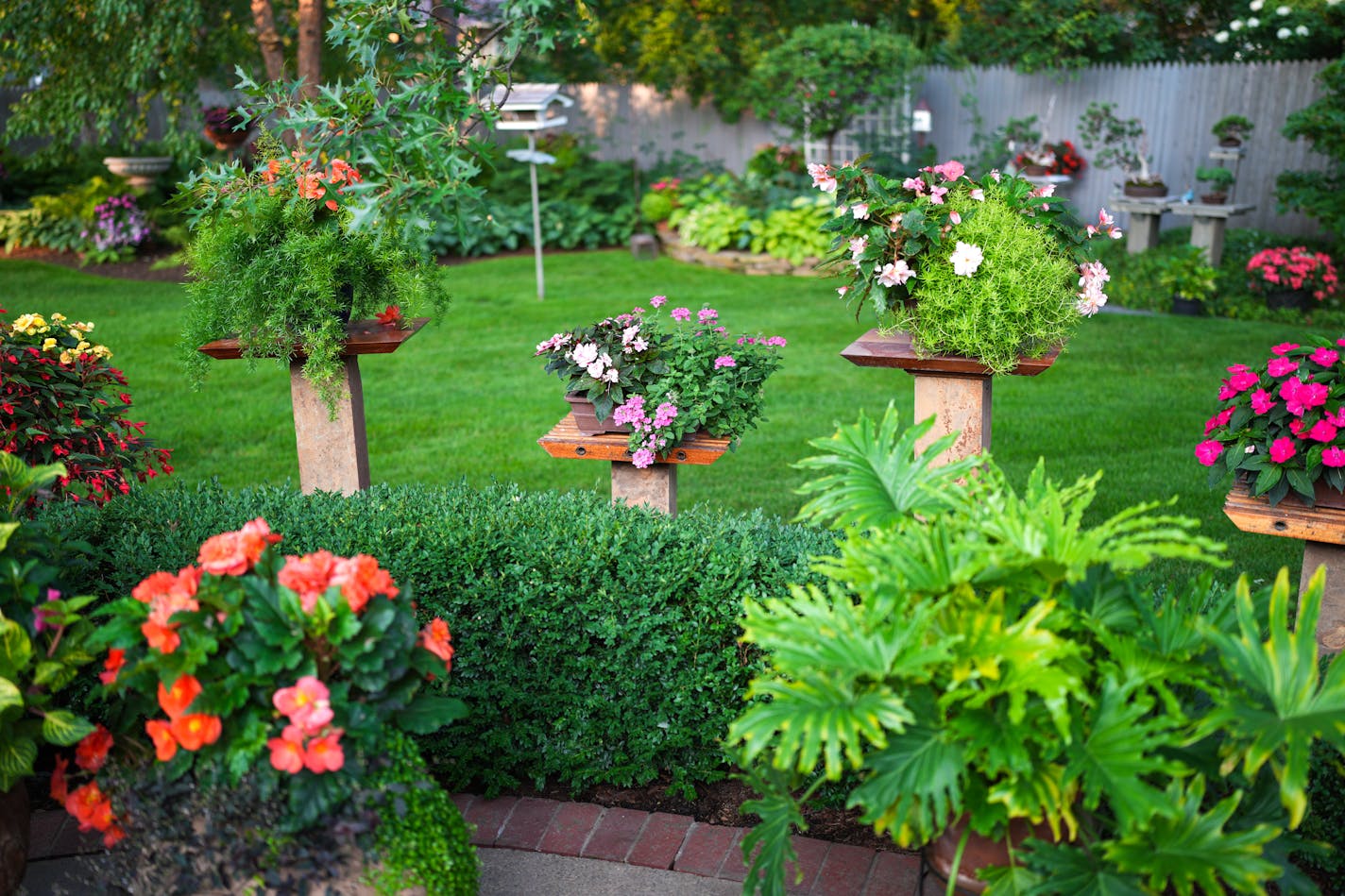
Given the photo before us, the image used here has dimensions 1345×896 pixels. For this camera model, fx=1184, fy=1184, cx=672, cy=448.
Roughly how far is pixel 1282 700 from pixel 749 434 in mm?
4791

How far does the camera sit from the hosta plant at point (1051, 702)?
78.7 inches

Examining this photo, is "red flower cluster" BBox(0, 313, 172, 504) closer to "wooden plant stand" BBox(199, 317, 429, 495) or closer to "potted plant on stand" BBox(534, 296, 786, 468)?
"wooden plant stand" BBox(199, 317, 429, 495)

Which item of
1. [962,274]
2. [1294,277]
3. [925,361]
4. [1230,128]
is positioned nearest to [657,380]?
[925,361]

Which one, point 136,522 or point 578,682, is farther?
point 136,522

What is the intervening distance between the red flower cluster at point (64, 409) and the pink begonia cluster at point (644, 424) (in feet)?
5.63

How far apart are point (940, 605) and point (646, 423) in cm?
160

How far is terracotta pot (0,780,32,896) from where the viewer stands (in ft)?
8.18

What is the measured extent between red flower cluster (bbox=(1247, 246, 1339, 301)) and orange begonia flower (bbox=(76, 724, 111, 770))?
9121 millimetres

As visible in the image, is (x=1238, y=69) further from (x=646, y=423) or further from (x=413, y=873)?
(x=413, y=873)

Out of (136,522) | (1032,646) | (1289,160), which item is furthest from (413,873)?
(1289,160)

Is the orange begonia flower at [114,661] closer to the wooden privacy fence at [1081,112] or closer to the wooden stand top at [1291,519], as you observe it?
the wooden stand top at [1291,519]

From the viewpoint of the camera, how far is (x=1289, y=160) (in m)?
11.3

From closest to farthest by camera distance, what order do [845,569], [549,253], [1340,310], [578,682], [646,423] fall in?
[845,569] → [578,682] → [646,423] → [1340,310] → [549,253]

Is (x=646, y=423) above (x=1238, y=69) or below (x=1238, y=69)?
below
